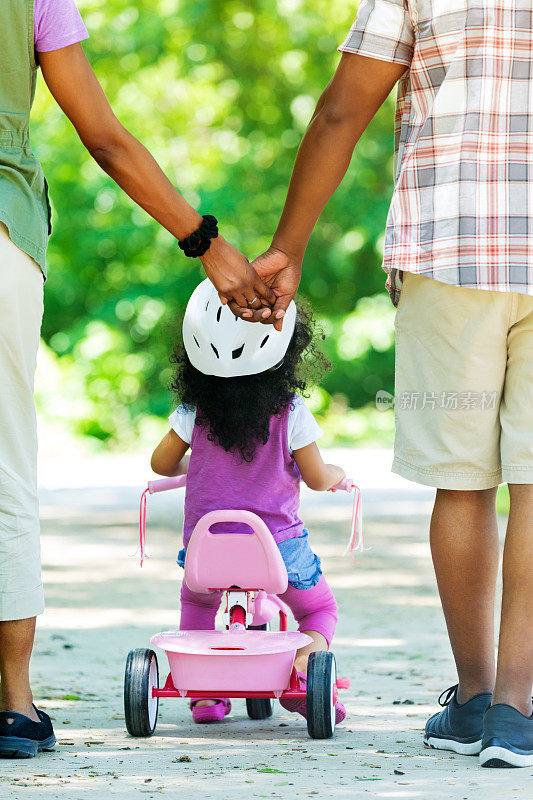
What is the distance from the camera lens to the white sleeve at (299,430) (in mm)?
3279

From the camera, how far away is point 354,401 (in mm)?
16188

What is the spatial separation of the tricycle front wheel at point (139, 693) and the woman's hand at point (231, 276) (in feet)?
3.10

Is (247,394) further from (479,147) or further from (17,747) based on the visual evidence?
(17,747)

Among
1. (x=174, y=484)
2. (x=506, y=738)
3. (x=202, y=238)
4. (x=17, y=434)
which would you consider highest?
(x=202, y=238)

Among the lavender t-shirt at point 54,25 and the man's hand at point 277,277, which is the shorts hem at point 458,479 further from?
the lavender t-shirt at point 54,25

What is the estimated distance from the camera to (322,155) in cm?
301

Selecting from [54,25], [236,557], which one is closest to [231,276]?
[236,557]

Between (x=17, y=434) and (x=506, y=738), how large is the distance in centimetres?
122

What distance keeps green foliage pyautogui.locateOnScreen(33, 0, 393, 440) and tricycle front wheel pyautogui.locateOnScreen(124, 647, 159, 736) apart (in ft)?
39.8

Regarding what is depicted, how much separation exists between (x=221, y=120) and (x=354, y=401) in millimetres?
4182

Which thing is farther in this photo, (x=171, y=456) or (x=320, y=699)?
(x=171, y=456)

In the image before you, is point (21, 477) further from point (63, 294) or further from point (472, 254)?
point (63, 294)

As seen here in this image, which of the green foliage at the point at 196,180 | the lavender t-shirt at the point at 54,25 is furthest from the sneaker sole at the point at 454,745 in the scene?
the green foliage at the point at 196,180

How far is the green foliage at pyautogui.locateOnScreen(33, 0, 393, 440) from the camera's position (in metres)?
15.6
